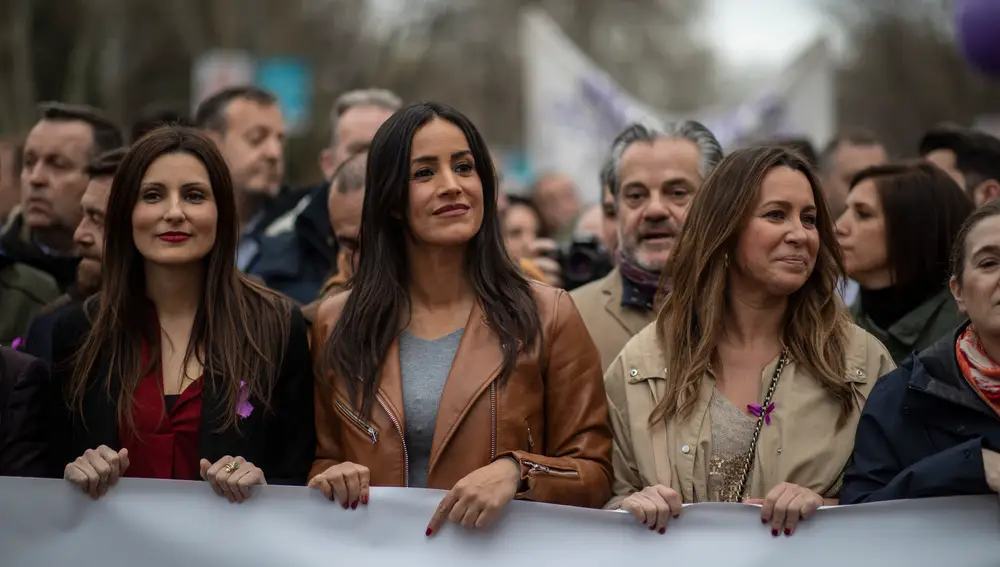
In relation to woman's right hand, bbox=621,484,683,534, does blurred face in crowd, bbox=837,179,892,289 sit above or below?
above

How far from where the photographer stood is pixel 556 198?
1248cm

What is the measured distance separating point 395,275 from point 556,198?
7.39m

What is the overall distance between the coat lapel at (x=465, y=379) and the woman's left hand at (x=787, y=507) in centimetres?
92

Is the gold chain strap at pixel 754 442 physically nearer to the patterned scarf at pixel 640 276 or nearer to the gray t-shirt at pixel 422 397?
the gray t-shirt at pixel 422 397

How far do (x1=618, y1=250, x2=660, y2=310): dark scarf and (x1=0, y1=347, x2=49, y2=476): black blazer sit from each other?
7.77 feet

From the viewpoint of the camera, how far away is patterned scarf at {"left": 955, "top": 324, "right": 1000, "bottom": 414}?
4.43 meters

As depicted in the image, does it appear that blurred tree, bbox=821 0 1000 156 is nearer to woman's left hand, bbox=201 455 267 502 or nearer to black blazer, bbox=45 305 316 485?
black blazer, bbox=45 305 316 485

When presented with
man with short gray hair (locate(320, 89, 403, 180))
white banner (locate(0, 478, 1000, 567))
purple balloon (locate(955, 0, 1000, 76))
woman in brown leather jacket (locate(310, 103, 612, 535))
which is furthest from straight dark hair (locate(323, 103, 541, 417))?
purple balloon (locate(955, 0, 1000, 76))

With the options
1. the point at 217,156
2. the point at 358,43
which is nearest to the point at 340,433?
the point at 217,156

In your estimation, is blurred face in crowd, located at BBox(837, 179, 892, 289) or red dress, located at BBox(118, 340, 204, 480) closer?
red dress, located at BBox(118, 340, 204, 480)

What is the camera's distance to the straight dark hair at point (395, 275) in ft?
16.1

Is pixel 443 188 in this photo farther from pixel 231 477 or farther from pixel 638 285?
pixel 638 285

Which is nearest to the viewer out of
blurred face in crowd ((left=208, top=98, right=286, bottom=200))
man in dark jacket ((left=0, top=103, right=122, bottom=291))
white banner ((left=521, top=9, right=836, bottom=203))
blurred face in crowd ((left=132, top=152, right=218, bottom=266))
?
blurred face in crowd ((left=132, top=152, right=218, bottom=266))

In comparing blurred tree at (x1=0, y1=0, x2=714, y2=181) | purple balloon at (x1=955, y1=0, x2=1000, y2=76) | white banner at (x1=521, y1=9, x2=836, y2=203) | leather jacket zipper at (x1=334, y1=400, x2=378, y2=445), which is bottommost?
leather jacket zipper at (x1=334, y1=400, x2=378, y2=445)
